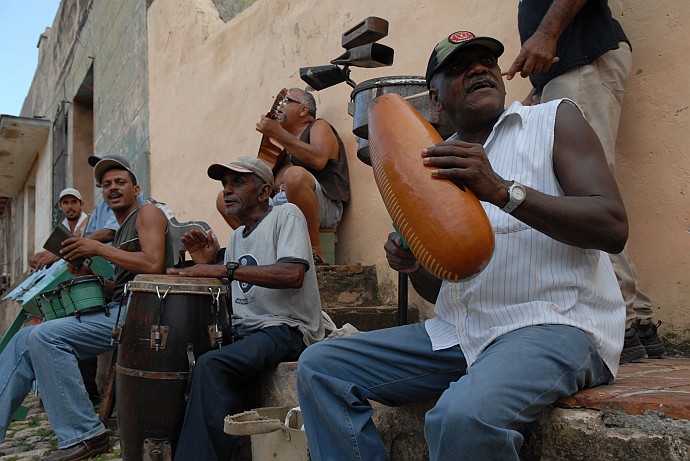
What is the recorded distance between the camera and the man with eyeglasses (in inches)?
167

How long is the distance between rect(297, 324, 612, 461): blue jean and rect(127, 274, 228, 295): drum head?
114 centimetres

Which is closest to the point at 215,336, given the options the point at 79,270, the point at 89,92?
the point at 79,270


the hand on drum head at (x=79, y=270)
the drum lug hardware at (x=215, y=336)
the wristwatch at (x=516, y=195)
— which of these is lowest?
the drum lug hardware at (x=215, y=336)

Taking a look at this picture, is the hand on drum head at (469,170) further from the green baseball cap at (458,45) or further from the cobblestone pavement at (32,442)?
the cobblestone pavement at (32,442)

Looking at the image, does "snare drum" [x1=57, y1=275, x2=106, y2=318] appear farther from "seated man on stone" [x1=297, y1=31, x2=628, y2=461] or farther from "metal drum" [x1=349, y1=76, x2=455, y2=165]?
"seated man on stone" [x1=297, y1=31, x2=628, y2=461]

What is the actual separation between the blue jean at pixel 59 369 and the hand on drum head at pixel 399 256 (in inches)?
90.9

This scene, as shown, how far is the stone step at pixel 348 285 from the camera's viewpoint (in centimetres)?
412

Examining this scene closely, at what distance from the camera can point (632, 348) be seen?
2383 millimetres

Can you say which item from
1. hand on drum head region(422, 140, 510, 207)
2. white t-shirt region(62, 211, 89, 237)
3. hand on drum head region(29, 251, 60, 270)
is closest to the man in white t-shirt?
white t-shirt region(62, 211, 89, 237)

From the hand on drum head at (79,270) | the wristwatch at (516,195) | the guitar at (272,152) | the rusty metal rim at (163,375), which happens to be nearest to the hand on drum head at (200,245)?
the rusty metal rim at (163,375)

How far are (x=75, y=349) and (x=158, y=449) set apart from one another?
3.75ft

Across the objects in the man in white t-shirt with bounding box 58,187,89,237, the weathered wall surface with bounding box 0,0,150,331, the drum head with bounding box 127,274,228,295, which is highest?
the weathered wall surface with bounding box 0,0,150,331

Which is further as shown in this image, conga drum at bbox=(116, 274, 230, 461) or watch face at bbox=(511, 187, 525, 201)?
conga drum at bbox=(116, 274, 230, 461)

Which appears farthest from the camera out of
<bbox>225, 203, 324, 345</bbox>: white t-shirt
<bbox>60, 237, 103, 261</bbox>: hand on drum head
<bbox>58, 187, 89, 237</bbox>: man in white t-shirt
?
<bbox>58, 187, 89, 237</bbox>: man in white t-shirt
